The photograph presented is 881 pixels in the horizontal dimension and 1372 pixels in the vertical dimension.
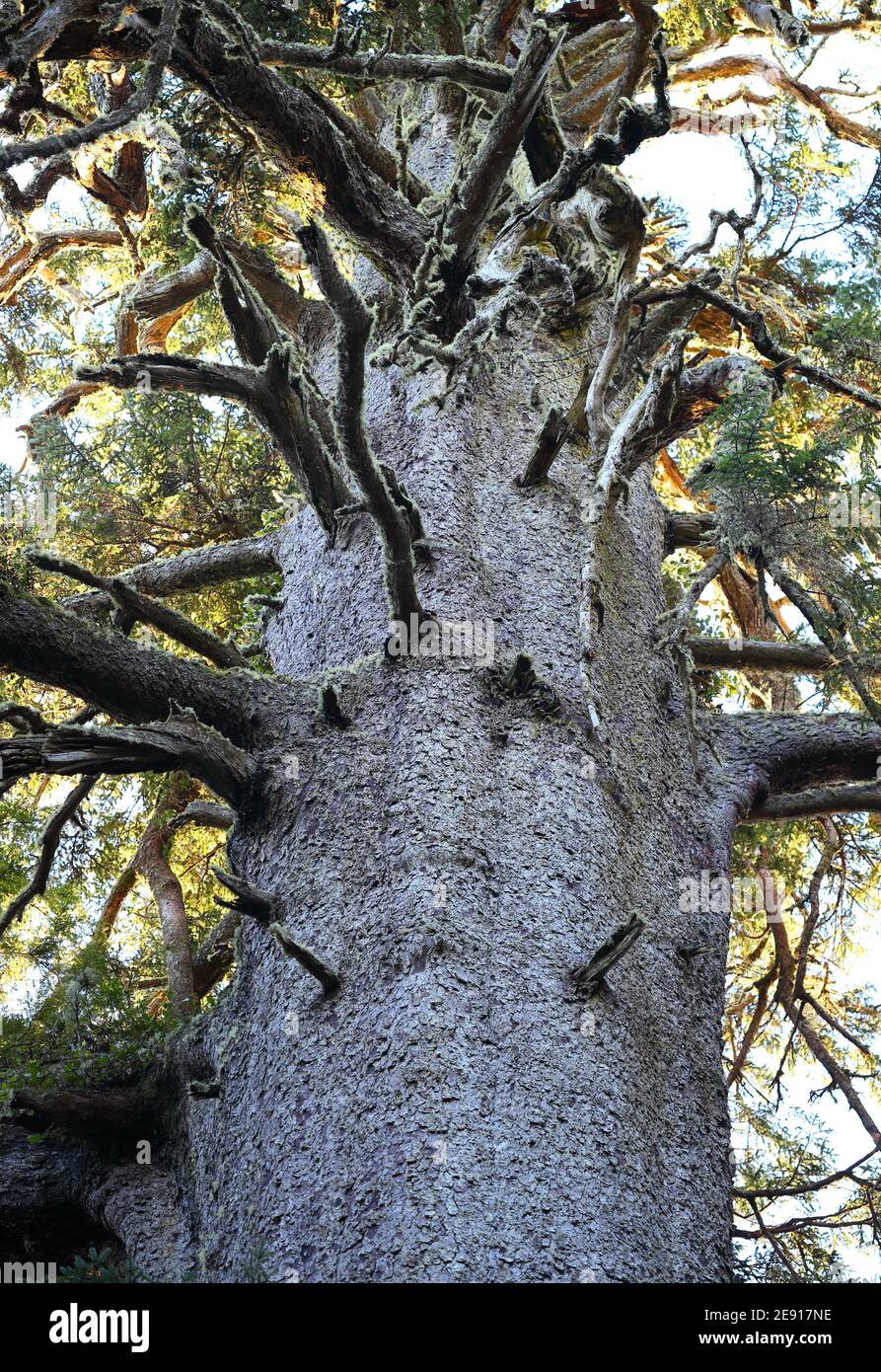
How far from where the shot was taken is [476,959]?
3.23 m

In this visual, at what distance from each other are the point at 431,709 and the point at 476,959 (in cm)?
90

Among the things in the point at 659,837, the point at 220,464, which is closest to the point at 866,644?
the point at 659,837

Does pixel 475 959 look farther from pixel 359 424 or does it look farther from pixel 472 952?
pixel 359 424

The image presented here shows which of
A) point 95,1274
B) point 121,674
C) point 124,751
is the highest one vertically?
point 121,674

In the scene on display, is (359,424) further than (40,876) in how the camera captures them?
No

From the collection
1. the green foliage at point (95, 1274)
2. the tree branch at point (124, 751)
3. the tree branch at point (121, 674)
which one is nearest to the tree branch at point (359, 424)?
the tree branch at point (121, 674)

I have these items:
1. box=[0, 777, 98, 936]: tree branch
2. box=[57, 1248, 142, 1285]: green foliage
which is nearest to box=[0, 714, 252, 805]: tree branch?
box=[0, 777, 98, 936]: tree branch

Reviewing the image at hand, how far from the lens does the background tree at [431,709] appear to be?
3.10 meters

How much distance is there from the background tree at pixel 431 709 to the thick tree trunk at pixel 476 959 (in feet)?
0.04

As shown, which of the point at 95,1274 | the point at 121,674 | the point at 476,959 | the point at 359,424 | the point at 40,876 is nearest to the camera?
the point at 95,1274

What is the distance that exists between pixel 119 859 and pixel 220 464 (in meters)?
2.62

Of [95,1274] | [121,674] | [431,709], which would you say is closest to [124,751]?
[121,674]

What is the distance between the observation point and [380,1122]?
9.68ft

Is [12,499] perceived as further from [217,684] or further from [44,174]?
[217,684]
